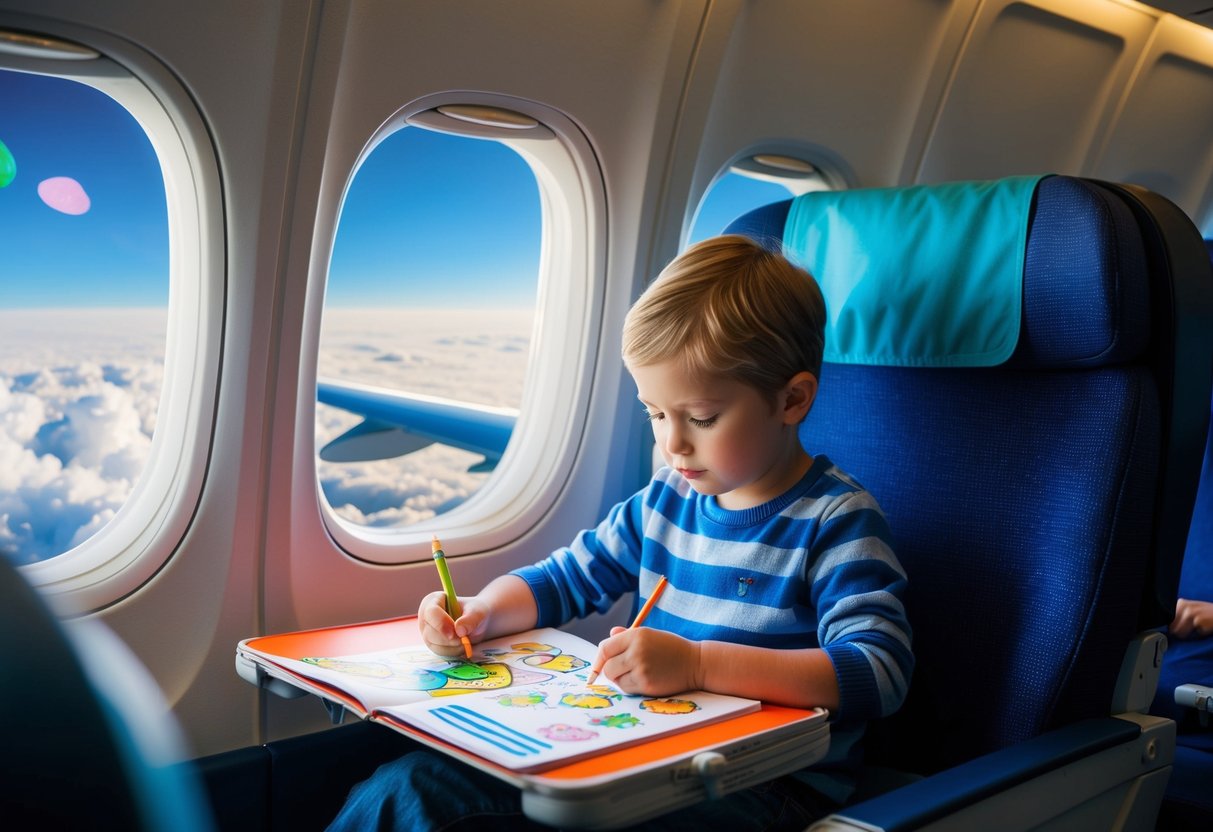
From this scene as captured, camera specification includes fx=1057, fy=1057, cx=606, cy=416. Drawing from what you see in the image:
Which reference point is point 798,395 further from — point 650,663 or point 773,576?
point 650,663

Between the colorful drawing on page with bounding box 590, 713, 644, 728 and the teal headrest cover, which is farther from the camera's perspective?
the teal headrest cover

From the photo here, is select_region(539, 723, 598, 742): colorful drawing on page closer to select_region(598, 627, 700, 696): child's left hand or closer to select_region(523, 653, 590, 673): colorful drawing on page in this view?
select_region(598, 627, 700, 696): child's left hand

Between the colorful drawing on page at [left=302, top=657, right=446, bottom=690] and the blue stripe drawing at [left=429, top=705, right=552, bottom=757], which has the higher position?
the blue stripe drawing at [left=429, top=705, right=552, bottom=757]

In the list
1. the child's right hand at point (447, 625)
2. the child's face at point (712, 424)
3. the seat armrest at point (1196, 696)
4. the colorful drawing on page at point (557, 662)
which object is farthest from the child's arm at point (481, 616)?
the seat armrest at point (1196, 696)

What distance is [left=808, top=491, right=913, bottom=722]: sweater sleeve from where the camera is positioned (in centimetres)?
157

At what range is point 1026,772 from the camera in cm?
156

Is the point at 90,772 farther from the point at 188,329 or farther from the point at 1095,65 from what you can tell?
the point at 1095,65

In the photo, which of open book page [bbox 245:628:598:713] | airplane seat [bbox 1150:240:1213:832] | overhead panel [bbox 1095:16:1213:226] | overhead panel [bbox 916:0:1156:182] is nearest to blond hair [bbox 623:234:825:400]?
open book page [bbox 245:628:598:713]

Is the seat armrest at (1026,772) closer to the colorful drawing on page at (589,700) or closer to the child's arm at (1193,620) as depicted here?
the colorful drawing on page at (589,700)

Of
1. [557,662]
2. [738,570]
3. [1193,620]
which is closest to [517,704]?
[557,662]

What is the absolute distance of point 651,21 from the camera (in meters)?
2.52

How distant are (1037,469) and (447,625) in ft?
3.47

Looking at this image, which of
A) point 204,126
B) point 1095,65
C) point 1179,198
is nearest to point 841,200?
point 204,126

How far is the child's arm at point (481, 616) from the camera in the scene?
1803 millimetres
